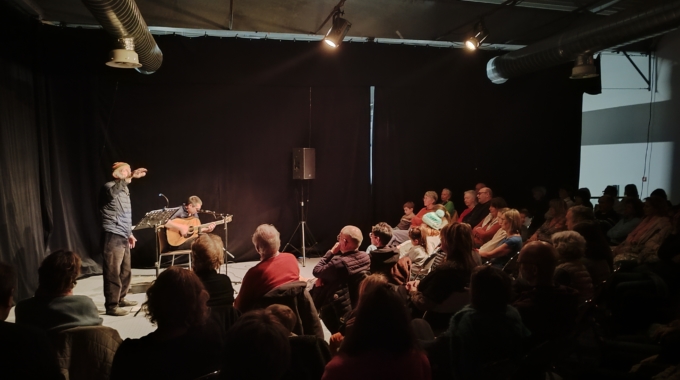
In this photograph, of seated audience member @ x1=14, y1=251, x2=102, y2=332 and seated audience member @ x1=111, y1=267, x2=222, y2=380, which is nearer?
seated audience member @ x1=111, y1=267, x2=222, y2=380

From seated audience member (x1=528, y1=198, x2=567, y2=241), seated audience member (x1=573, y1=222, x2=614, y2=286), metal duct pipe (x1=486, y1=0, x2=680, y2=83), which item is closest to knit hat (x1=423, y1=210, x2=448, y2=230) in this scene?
seated audience member (x1=528, y1=198, x2=567, y2=241)

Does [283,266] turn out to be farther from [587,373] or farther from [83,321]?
[587,373]

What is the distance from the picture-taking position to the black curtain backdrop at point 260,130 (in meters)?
5.83

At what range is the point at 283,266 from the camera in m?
2.95

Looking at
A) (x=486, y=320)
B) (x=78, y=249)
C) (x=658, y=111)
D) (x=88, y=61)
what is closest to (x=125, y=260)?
(x=78, y=249)

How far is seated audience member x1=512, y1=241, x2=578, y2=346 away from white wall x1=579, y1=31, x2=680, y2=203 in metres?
7.26

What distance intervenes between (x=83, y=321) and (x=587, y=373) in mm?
2247

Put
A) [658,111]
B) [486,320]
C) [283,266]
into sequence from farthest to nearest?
[658,111] → [283,266] → [486,320]

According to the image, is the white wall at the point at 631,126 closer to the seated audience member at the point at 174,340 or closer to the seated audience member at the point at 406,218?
the seated audience member at the point at 406,218

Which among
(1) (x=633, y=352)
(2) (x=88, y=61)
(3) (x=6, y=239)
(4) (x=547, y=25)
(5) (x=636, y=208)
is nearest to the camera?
(1) (x=633, y=352)

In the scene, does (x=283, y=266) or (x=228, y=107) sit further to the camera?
(x=228, y=107)

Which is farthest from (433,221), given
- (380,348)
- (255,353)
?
(255,353)

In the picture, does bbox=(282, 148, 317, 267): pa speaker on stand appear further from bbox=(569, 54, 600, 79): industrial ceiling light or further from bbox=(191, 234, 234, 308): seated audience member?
bbox=(191, 234, 234, 308): seated audience member

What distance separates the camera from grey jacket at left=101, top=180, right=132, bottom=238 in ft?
14.7
